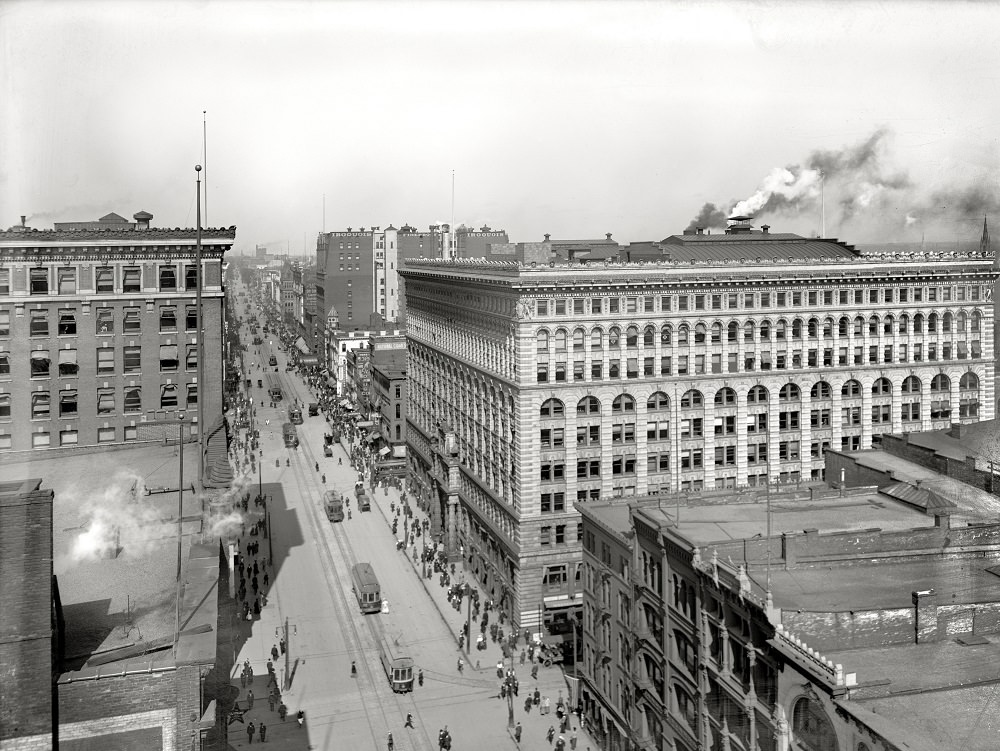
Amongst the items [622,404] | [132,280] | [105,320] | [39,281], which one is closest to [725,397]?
[622,404]

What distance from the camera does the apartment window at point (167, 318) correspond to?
48.0 meters

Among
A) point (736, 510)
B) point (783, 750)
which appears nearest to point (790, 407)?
point (736, 510)

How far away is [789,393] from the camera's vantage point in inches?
2431

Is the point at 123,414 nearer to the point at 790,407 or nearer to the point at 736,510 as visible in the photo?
the point at 736,510

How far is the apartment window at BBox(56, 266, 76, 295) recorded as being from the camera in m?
46.3

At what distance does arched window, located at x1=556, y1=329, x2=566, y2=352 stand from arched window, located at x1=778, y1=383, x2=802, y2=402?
15.6 metres

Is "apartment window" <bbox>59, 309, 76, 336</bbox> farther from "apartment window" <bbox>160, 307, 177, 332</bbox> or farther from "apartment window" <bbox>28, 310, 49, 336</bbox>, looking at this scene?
"apartment window" <bbox>160, 307, 177, 332</bbox>

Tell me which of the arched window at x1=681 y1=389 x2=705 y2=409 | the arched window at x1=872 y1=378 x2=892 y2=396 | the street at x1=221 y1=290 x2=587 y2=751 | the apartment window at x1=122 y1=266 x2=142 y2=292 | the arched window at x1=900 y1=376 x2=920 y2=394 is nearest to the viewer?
the street at x1=221 y1=290 x2=587 y2=751

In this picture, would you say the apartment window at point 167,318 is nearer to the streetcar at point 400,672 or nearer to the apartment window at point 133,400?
the apartment window at point 133,400

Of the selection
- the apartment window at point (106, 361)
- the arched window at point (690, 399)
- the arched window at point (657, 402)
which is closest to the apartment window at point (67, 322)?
the apartment window at point (106, 361)

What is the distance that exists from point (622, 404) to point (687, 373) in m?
4.88

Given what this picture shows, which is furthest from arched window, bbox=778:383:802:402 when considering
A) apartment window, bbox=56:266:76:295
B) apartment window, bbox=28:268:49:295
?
apartment window, bbox=28:268:49:295

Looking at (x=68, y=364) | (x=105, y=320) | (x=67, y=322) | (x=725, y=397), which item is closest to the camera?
(x=67, y=322)

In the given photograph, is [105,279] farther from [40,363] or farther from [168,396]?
[168,396]
